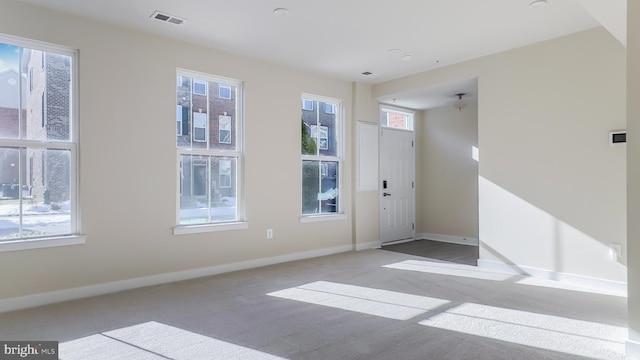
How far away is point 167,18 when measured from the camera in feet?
12.2

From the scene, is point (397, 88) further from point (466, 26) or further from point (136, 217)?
point (136, 217)

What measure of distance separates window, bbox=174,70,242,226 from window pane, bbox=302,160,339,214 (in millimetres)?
1146

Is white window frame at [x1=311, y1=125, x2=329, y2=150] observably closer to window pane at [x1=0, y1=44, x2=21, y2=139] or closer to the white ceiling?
the white ceiling

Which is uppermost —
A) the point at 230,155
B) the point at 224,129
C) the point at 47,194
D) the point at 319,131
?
the point at 319,131

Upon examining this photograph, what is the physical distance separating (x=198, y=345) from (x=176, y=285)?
1.66 m

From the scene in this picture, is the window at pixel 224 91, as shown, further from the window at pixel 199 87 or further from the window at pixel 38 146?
the window at pixel 38 146

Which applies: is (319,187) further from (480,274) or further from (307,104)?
(480,274)

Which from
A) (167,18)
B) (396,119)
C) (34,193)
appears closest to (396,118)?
(396,119)

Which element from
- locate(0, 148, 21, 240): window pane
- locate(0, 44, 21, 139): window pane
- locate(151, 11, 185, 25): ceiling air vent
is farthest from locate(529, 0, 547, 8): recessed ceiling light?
locate(0, 148, 21, 240): window pane

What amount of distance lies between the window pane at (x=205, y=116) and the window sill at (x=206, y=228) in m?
0.94

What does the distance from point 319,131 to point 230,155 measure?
1.61 metres

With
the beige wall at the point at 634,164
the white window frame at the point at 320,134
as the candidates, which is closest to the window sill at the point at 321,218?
the white window frame at the point at 320,134

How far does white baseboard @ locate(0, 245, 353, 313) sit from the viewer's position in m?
3.35

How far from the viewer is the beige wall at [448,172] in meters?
6.73
